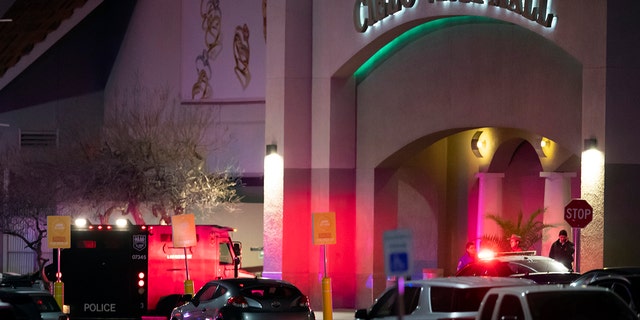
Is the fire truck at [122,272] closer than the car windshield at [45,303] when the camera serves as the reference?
No

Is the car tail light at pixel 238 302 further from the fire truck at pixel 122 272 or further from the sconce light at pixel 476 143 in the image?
the sconce light at pixel 476 143

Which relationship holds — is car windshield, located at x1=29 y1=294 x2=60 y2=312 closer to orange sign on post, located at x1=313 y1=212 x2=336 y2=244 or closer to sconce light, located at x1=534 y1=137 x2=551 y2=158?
orange sign on post, located at x1=313 y1=212 x2=336 y2=244

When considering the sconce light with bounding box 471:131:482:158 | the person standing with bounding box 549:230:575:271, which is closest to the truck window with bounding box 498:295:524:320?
the person standing with bounding box 549:230:575:271

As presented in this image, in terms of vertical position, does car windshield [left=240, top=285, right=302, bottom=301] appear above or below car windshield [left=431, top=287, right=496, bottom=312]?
below

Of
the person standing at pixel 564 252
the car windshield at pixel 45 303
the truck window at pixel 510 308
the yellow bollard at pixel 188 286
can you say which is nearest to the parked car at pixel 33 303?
the car windshield at pixel 45 303

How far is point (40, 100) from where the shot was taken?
51.0 m

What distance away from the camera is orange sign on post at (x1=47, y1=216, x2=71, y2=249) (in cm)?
2797

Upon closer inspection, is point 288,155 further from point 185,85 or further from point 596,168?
point 185,85

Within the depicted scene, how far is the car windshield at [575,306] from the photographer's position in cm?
1427

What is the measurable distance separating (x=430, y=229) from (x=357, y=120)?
11.9 feet

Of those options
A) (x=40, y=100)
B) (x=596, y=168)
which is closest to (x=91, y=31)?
(x=40, y=100)

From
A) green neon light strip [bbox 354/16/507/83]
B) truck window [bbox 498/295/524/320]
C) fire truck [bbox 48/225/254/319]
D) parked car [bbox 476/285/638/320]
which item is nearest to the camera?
parked car [bbox 476/285/638/320]

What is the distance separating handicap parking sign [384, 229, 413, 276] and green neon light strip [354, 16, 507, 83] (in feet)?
50.7

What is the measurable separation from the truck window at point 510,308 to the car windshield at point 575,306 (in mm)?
183
